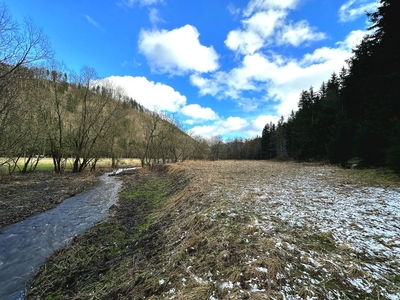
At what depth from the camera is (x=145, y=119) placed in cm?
3500

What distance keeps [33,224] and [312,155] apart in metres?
40.3

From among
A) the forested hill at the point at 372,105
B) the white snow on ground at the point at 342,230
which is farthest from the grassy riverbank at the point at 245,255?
the forested hill at the point at 372,105

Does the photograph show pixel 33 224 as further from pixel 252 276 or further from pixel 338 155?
pixel 338 155

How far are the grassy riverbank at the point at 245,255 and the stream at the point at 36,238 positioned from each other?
1.36ft

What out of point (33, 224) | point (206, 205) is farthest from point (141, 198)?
point (206, 205)

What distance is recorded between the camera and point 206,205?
6789 millimetres

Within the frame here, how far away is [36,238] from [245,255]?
7034mm

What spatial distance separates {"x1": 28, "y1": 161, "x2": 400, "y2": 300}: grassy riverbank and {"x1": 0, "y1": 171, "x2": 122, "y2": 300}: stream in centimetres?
41

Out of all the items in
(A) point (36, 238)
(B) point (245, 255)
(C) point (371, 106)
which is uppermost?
(C) point (371, 106)

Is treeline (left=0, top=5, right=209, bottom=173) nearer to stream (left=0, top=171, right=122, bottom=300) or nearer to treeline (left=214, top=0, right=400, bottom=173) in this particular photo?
stream (left=0, top=171, right=122, bottom=300)

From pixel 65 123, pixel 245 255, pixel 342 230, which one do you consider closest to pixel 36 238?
pixel 245 255

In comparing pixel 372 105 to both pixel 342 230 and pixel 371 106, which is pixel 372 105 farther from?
pixel 342 230

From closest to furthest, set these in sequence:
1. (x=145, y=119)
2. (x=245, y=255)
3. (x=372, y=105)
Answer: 1. (x=245, y=255)
2. (x=372, y=105)
3. (x=145, y=119)

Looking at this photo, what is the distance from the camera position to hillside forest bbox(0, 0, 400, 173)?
44.1ft
